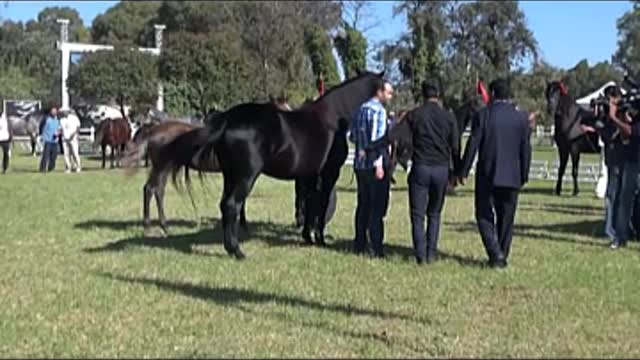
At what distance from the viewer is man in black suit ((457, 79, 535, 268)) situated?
1104cm

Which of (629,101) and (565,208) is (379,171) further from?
(565,208)

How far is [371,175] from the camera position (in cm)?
1208

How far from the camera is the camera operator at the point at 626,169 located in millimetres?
12797

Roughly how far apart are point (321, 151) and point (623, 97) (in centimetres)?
402

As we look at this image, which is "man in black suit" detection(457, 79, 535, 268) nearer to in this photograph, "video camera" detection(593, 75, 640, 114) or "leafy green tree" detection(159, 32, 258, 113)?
"video camera" detection(593, 75, 640, 114)

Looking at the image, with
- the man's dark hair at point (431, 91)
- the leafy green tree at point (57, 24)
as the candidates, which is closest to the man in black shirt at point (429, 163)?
the man's dark hair at point (431, 91)

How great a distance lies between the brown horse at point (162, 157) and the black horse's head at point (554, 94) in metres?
8.46

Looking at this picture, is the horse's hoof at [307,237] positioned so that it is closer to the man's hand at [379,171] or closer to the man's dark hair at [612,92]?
the man's hand at [379,171]

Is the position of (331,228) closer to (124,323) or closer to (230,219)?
(230,219)

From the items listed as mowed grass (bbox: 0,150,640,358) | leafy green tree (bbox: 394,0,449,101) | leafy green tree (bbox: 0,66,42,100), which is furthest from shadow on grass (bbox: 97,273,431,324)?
leafy green tree (bbox: 0,66,42,100)

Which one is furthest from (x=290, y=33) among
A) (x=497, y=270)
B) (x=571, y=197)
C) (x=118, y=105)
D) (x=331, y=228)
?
(x=497, y=270)

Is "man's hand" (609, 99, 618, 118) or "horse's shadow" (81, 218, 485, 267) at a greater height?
"man's hand" (609, 99, 618, 118)

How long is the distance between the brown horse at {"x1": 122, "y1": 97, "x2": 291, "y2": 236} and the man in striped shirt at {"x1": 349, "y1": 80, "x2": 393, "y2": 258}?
4.14ft

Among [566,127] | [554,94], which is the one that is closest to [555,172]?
[566,127]
